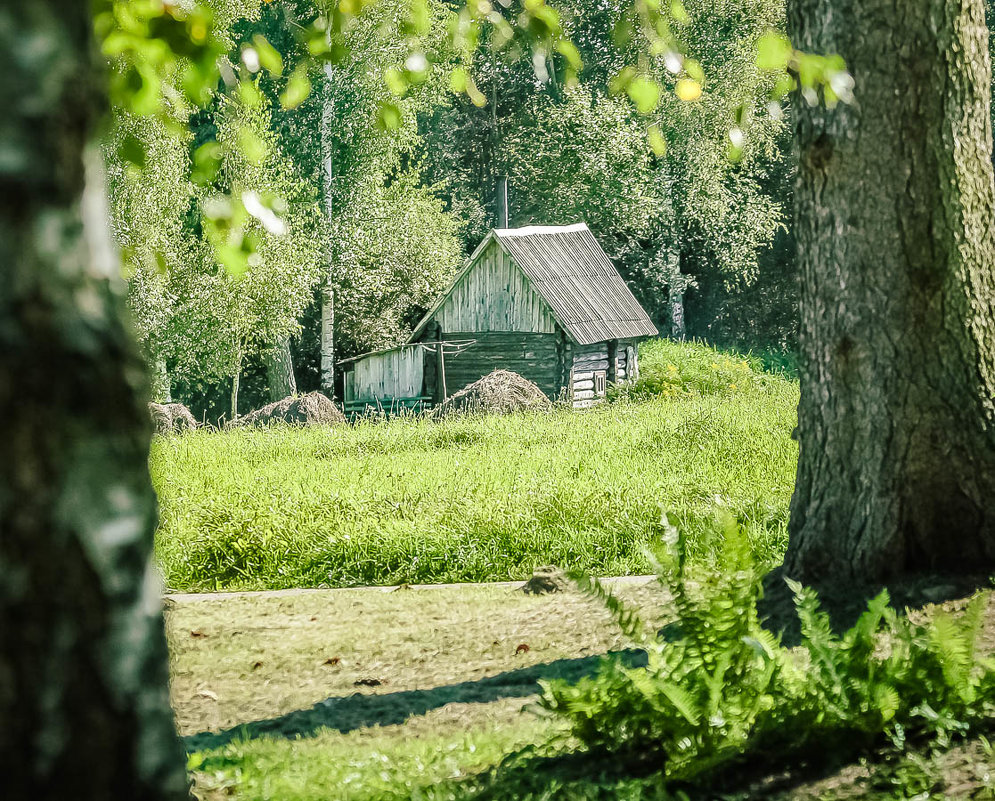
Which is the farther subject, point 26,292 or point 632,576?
point 632,576

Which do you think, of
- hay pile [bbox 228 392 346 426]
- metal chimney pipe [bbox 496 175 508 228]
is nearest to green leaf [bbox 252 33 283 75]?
hay pile [bbox 228 392 346 426]

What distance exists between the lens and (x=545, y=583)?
7.26 m

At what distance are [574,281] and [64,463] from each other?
29316mm

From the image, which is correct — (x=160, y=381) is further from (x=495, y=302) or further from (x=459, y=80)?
(x=459, y=80)

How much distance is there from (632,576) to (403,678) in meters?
2.67

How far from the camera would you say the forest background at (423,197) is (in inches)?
1033

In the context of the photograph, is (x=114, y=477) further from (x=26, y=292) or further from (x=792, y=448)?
(x=792, y=448)

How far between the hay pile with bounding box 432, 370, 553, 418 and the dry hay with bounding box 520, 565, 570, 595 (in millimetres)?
15405

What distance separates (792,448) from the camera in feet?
41.6

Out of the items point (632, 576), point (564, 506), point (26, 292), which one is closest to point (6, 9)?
point (26, 292)

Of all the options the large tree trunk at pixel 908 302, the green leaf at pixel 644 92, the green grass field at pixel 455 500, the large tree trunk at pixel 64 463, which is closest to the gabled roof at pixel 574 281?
the green grass field at pixel 455 500

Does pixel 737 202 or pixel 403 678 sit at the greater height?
pixel 737 202

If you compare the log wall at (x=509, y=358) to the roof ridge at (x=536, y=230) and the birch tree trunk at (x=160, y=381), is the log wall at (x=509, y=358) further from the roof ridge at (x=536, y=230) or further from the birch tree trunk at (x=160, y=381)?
the birch tree trunk at (x=160, y=381)

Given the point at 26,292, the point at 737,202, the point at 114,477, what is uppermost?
the point at 737,202
